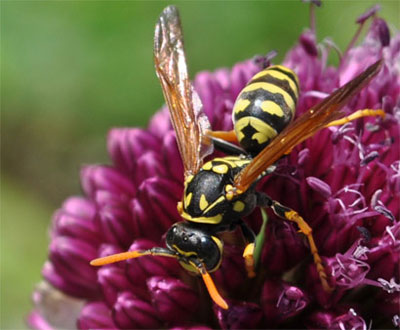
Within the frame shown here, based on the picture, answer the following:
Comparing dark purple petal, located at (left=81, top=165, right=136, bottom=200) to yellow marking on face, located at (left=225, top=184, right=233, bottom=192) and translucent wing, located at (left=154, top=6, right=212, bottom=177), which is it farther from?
yellow marking on face, located at (left=225, top=184, right=233, bottom=192)

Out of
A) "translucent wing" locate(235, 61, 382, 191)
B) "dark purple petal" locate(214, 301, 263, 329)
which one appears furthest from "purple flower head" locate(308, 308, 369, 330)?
"translucent wing" locate(235, 61, 382, 191)

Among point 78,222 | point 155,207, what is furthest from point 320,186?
point 78,222

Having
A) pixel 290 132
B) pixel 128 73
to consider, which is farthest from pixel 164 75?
pixel 128 73

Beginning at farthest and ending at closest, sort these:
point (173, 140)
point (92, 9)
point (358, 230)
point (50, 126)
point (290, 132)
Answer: point (50, 126) → point (92, 9) → point (173, 140) → point (358, 230) → point (290, 132)

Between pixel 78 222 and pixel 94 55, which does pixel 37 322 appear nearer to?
pixel 78 222

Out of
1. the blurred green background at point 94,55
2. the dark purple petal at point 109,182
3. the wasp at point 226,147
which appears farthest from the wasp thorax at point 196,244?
the blurred green background at point 94,55

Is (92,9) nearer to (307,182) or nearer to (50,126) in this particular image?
(50,126)
